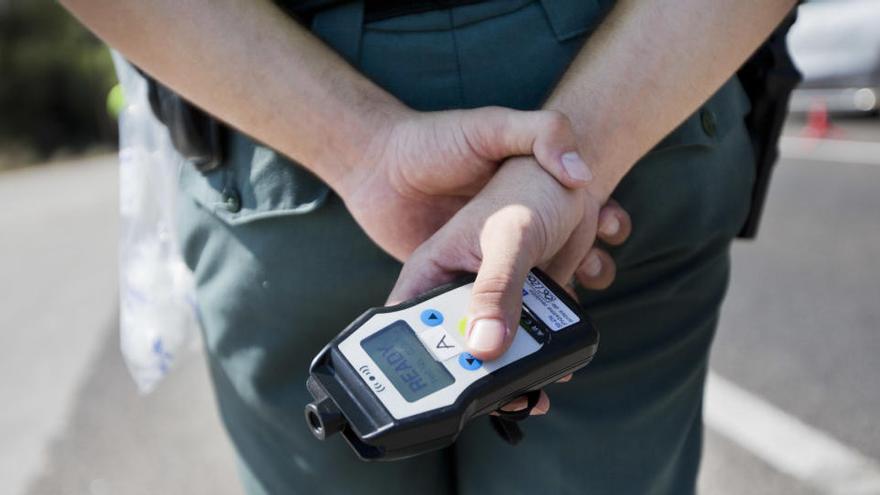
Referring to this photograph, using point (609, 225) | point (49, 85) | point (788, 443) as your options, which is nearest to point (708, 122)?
point (609, 225)

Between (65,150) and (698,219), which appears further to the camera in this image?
(65,150)

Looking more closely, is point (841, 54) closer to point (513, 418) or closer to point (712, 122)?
point (712, 122)

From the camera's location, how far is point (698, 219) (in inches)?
44.6

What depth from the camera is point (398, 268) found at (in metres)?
1.10

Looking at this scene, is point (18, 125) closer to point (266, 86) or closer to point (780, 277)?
point (780, 277)

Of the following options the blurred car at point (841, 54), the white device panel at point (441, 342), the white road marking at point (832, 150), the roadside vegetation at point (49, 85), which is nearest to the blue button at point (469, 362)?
the white device panel at point (441, 342)

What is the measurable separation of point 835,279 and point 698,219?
3.28 metres

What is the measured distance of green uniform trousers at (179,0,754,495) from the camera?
1062 millimetres

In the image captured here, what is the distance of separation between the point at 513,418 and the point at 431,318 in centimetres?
13

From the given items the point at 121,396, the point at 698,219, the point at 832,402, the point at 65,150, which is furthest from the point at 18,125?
the point at 698,219

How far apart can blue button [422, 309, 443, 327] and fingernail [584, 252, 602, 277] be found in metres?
0.20

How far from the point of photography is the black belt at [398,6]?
1052 millimetres

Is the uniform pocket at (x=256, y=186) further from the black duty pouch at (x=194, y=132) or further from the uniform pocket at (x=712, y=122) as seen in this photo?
the uniform pocket at (x=712, y=122)

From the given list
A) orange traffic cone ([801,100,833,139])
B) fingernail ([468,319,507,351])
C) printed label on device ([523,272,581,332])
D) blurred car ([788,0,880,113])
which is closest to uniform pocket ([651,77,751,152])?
printed label on device ([523,272,581,332])
